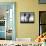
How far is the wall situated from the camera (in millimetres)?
5418

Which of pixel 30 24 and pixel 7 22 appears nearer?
pixel 30 24

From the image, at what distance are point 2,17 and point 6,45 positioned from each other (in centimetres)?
413

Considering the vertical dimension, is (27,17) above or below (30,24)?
above

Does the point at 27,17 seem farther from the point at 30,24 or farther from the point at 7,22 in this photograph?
the point at 7,22

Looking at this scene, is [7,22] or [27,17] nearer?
[27,17]

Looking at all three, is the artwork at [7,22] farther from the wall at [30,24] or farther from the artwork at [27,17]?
the artwork at [27,17]

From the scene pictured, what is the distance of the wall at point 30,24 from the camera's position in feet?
17.8

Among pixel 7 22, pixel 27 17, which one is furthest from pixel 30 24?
pixel 7 22

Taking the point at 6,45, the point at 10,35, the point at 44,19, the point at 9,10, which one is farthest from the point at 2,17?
the point at 6,45

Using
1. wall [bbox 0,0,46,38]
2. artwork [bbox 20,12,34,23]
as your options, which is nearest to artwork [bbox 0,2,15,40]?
wall [bbox 0,0,46,38]

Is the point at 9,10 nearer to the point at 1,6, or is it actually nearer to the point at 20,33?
the point at 1,6

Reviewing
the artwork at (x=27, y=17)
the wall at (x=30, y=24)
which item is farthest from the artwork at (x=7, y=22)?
the artwork at (x=27, y=17)

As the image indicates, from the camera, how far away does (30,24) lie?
545 centimetres

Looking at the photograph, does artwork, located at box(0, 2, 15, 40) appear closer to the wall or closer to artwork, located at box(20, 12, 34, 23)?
the wall
